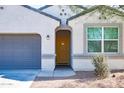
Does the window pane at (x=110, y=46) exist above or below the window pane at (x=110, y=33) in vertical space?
below

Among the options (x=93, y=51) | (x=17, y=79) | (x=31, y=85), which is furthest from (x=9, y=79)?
(x=93, y=51)

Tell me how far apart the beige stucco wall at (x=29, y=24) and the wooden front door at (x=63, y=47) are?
3.92m

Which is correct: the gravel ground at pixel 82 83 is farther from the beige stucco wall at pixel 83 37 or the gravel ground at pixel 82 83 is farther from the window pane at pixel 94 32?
the window pane at pixel 94 32

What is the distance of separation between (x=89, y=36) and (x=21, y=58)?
4.84 meters

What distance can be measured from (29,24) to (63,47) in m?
4.98

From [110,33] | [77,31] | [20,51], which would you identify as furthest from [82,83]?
[20,51]

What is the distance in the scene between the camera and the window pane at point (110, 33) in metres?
18.2

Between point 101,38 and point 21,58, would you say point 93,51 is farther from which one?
point 21,58

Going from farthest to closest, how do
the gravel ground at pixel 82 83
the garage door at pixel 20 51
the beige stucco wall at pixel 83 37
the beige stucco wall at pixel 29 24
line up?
the garage door at pixel 20 51, the beige stucco wall at pixel 29 24, the beige stucco wall at pixel 83 37, the gravel ground at pixel 82 83

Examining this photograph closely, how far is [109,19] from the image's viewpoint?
18.0 m

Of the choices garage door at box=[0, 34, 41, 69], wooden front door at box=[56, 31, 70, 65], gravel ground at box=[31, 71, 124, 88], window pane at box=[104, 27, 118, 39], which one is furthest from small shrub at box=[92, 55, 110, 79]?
wooden front door at box=[56, 31, 70, 65]

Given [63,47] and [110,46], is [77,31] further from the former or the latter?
[63,47]

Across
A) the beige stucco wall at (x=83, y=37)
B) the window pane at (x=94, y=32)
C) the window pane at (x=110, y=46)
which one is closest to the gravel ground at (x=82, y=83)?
the beige stucco wall at (x=83, y=37)

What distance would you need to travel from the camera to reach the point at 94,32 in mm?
18172
